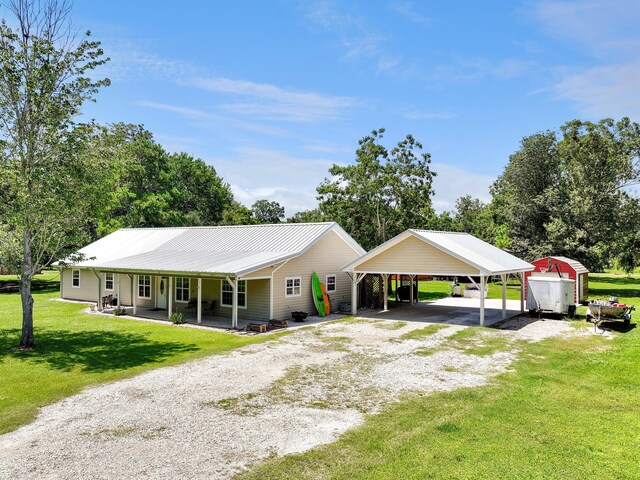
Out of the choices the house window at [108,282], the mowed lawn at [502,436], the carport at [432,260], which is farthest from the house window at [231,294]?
the mowed lawn at [502,436]

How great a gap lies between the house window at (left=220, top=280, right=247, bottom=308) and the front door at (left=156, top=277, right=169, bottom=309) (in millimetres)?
3852

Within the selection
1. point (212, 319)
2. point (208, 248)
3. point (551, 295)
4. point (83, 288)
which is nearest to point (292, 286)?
point (212, 319)

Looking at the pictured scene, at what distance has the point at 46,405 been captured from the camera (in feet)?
29.1

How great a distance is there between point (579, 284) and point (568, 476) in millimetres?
24179

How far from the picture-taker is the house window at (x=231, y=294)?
2008 centimetres

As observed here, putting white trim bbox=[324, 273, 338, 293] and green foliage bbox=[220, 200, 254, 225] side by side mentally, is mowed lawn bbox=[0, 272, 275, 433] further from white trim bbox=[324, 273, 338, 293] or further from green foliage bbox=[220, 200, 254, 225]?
green foliage bbox=[220, 200, 254, 225]

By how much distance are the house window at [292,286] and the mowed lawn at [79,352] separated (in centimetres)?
445

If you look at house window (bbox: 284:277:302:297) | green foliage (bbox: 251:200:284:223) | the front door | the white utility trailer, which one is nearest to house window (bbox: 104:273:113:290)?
the front door

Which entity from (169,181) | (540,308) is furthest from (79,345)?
(169,181)

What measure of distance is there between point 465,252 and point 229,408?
45.9ft

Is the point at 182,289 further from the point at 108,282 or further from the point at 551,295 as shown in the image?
the point at 551,295

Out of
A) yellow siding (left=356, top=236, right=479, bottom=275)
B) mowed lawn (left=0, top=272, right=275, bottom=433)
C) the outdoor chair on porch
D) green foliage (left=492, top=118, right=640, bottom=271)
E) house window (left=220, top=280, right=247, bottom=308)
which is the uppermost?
green foliage (left=492, top=118, right=640, bottom=271)

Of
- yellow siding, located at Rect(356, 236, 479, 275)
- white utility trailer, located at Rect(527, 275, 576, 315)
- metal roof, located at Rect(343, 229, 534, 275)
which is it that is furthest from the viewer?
white utility trailer, located at Rect(527, 275, 576, 315)

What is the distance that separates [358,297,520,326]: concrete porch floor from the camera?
2004cm
